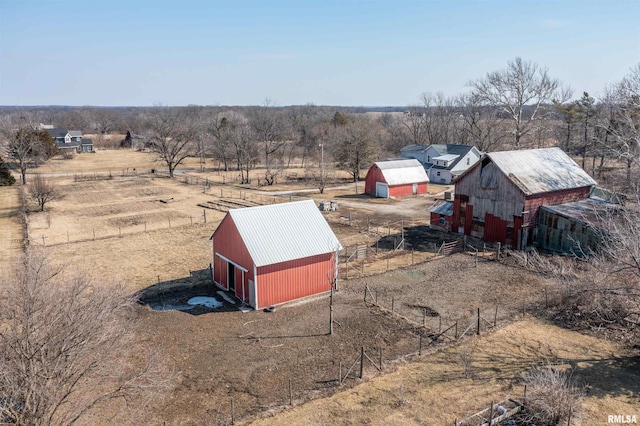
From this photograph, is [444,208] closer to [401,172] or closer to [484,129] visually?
[401,172]

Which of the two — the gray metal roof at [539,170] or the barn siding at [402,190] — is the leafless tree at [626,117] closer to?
the gray metal roof at [539,170]

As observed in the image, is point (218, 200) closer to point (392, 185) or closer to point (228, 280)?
point (392, 185)

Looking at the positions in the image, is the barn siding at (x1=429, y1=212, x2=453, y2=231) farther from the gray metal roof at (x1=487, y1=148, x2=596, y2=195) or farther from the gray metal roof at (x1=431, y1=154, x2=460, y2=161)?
the gray metal roof at (x1=431, y1=154, x2=460, y2=161)

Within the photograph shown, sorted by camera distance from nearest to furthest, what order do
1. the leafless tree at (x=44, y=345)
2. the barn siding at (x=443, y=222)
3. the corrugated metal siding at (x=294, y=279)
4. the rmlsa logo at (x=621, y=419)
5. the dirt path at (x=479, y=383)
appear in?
the leafless tree at (x=44, y=345)
the rmlsa logo at (x=621, y=419)
the dirt path at (x=479, y=383)
the corrugated metal siding at (x=294, y=279)
the barn siding at (x=443, y=222)

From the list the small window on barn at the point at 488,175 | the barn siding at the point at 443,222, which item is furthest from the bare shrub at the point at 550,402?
the barn siding at the point at 443,222

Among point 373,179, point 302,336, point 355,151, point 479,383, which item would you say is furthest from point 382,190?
point 479,383

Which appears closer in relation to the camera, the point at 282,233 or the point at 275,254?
the point at 275,254
